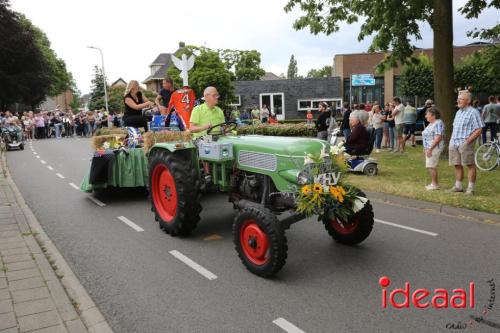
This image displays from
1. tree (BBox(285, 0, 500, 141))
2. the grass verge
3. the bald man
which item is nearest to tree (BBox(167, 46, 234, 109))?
tree (BBox(285, 0, 500, 141))

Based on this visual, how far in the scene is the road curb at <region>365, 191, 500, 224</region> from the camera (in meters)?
6.26

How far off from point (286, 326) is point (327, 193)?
1425mm

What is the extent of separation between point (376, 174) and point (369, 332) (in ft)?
23.5

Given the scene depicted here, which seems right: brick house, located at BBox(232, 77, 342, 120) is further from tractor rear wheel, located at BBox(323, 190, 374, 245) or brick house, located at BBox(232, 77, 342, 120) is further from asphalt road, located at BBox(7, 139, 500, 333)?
tractor rear wheel, located at BBox(323, 190, 374, 245)

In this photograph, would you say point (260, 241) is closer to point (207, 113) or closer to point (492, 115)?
point (207, 113)

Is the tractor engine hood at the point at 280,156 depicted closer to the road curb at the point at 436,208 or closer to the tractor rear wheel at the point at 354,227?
the tractor rear wheel at the point at 354,227

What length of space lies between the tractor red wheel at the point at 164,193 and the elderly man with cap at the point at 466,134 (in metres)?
5.25

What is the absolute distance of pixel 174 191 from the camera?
223 inches

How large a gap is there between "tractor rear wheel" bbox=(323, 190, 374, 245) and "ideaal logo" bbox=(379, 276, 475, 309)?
1.01 m

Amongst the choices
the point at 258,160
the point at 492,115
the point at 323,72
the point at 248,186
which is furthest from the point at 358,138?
the point at 323,72

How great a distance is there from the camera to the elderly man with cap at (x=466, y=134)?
24.1 ft

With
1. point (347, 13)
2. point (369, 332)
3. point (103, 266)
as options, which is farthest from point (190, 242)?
point (347, 13)

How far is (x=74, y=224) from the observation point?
645 centimetres

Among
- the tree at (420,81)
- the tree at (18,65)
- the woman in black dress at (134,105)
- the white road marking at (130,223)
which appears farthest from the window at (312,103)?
the white road marking at (130,223)
